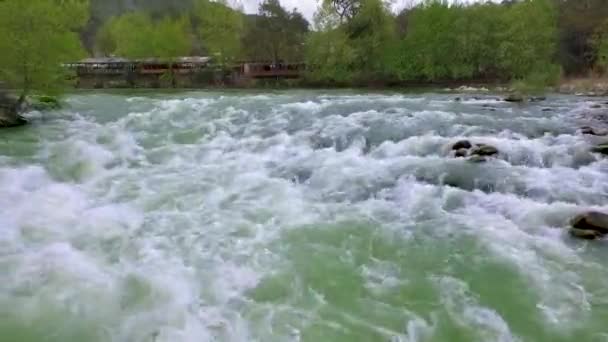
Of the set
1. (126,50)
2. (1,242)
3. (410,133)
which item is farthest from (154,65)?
(1,242)

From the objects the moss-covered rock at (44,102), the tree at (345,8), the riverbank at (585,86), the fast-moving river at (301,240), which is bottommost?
the fast-moving river at (301,240)

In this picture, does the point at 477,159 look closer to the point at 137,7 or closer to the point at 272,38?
the point at 272,38

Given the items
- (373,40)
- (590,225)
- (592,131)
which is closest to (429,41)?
(373,40)

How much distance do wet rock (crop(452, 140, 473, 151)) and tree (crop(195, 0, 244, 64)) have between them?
42.1m

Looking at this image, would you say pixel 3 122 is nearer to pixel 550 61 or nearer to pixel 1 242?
pixel 1 242

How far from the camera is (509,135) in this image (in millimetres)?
13891

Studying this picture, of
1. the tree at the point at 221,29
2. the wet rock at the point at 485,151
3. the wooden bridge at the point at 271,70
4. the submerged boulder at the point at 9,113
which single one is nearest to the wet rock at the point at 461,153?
the wet rock at the point at 485,151

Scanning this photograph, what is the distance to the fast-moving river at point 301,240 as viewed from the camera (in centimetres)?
548

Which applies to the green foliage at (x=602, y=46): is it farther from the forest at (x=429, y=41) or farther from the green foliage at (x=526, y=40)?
the green foliage at (x=526, y=40)

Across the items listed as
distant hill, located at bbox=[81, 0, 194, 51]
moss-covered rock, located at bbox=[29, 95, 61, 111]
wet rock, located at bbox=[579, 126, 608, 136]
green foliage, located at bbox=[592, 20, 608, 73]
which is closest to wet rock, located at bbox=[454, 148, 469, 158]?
wet rock, located at bbox=[579, 126, 608, 136]

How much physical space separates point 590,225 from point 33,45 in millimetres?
17982

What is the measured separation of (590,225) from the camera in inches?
303

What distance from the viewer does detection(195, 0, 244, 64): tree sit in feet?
172

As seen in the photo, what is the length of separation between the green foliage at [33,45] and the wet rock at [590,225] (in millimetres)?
17206
